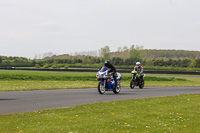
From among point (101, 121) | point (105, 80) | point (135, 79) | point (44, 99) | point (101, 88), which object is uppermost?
point (105, 80)

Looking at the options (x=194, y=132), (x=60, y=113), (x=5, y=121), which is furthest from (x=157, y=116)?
(x=5, y=121)

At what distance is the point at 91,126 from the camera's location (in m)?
8.30

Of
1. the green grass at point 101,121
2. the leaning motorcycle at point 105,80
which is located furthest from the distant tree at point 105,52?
the green grass at point 101,121

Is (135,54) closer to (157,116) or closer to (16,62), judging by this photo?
(16,62)

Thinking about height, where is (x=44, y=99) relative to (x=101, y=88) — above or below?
below

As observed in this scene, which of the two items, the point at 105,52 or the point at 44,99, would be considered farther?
the point at 105,52

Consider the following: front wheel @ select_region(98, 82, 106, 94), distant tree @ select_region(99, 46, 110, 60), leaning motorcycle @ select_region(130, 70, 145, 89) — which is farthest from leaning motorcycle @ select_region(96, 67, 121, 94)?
distant tree @ select_region(99, 46, 110, 60)

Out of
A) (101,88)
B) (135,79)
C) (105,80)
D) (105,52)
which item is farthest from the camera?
(105,52)

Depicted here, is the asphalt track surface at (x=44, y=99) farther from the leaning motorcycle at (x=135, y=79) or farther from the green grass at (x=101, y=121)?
the leaning motorcycle at (x=135, y=79)

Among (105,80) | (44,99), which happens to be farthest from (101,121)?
(105,80)

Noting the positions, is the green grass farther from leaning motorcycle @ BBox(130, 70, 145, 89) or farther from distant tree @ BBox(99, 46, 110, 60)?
distant tree @ BBox(99, 46, 110, 60)

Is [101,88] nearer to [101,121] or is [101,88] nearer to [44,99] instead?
[44,99]

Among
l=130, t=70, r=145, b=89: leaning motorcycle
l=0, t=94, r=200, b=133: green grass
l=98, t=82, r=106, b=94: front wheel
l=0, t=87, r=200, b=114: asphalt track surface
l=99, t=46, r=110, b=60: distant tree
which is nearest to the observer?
l=0, t=94, r=200, b=133: green grass

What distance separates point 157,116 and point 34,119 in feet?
13.2
